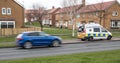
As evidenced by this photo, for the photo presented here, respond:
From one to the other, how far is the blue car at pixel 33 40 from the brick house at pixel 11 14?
966 inches

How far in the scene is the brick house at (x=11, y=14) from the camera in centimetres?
4709

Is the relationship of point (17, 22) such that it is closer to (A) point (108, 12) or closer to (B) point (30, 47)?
(A) point (108, 12)

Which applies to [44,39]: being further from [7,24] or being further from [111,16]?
[111,16]

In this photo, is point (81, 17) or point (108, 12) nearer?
point (108, 12)

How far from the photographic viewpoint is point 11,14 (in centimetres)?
4828

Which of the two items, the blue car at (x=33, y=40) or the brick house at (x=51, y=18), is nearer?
the blue car at (x=33, y=40)

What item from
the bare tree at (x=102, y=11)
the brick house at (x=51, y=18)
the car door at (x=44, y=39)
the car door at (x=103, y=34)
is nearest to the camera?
the car door at (x=44, y=39)

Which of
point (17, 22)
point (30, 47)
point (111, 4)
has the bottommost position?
point (30, 47)

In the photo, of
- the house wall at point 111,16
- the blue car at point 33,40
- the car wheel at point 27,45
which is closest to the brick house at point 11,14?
the house wall at point 111,16

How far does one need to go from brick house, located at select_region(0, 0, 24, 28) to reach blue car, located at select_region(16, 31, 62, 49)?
24.5m

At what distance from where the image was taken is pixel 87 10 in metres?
65.1

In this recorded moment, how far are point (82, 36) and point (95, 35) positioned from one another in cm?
153

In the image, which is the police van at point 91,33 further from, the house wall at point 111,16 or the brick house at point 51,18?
the brick house at point 51,18

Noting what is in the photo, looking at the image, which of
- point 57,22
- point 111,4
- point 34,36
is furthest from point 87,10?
point 34,36
